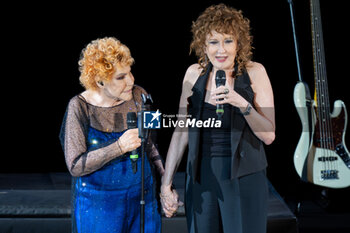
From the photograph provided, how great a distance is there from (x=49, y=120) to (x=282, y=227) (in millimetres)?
2254

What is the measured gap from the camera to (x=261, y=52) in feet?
13.0

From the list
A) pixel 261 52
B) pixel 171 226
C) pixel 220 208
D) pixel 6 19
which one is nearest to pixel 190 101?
pixel 220 208

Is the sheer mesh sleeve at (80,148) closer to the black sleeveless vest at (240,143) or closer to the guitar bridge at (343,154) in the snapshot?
the black sleeveless vest at (240,143)

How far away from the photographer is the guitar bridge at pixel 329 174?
3.41 metres

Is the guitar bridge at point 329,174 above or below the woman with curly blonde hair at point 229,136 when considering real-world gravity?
below

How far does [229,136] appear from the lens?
1775 mm

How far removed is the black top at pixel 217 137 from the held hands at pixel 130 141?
0.92 ft

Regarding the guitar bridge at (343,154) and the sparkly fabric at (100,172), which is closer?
the sparkly fabric at (100,172)

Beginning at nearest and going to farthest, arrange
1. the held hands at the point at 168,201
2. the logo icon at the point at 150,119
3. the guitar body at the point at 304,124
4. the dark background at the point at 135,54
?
1. the logo icon at the point at 150,119
2. the held hands at the point at 168,201
3. the guitar body at the point at 304,124
4. the dark background at the point at 135,54

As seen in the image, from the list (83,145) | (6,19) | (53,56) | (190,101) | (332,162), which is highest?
(6,19)

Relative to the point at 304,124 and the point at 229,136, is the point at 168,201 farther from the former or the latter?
the point at 304,124

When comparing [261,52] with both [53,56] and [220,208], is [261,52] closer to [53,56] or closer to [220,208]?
[53,56]

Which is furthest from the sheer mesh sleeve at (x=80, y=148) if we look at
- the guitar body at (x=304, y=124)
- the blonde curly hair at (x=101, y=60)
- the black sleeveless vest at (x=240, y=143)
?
the guitar body at (x=304, y=124)

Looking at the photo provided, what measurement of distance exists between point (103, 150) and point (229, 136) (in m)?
0.48
